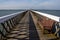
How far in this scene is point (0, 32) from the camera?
221 inches

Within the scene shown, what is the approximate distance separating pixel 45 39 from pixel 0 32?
60.1 inches

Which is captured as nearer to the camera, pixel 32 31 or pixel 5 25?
pixel 5 25

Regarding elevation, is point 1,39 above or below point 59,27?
below

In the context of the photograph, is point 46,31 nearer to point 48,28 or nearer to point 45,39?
point 48,28

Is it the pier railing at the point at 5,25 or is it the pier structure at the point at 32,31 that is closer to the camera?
the pier railing at the point at 5,25

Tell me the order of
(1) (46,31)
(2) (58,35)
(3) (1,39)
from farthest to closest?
1. (1) (46,31)
2. (2) (58,35)
3. (3) (1,39)

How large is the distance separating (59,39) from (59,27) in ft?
1.45

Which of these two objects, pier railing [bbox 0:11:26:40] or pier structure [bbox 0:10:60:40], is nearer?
pier railing [bbox 0:11:26:40]

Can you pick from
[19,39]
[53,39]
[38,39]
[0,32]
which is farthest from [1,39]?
[53,39]

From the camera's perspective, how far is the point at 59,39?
18.2 feet

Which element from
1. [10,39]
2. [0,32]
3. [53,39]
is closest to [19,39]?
[10,39]

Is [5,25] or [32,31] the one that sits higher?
[5,25]

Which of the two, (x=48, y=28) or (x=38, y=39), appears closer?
(x=38, y=39)

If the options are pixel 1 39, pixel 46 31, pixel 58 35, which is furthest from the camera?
pixel 46 31
